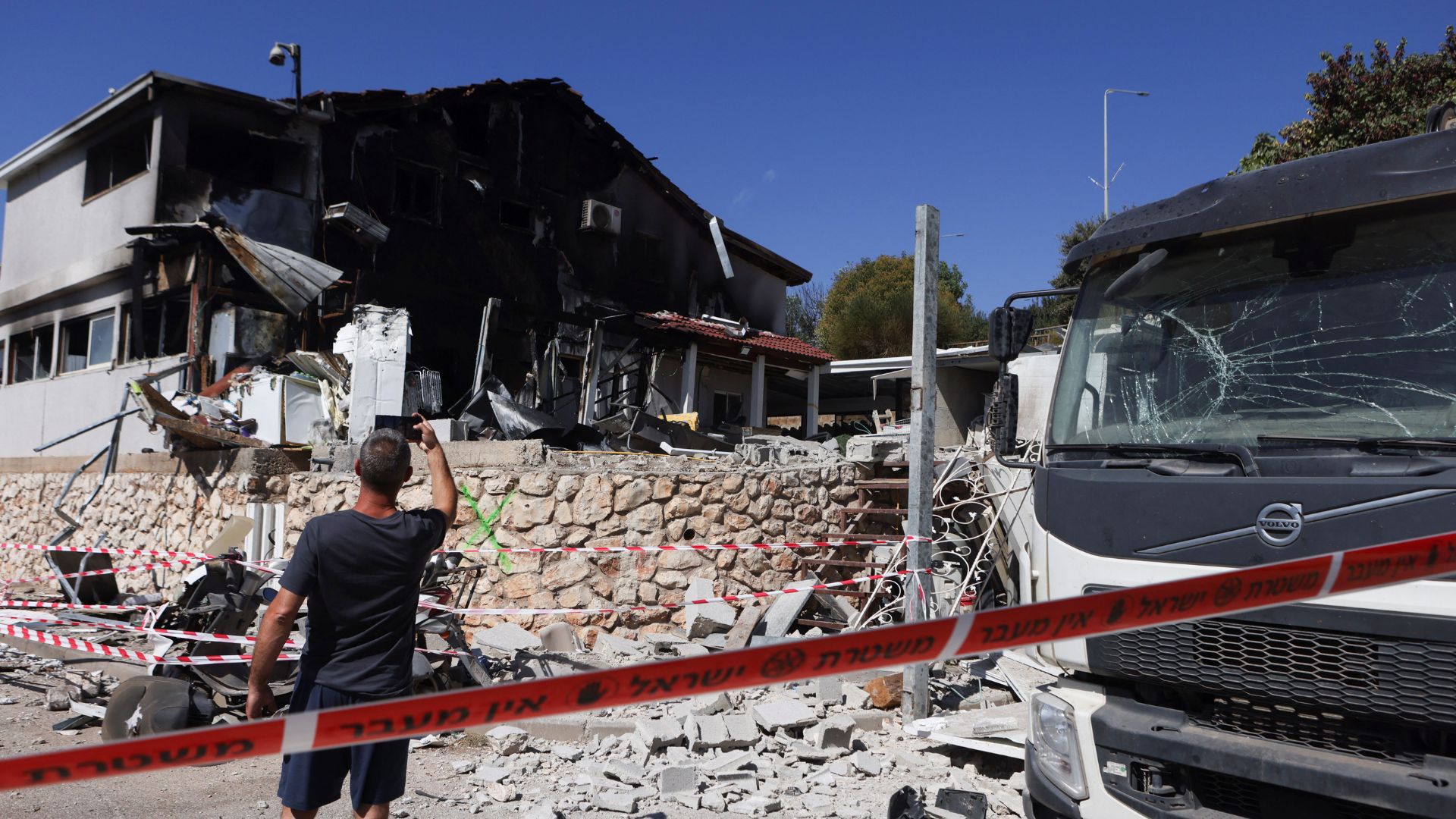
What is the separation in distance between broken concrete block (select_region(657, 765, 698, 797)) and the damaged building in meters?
7.17

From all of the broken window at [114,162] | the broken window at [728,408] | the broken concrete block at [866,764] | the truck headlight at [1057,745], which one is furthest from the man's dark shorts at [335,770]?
the broken window at [728,408]

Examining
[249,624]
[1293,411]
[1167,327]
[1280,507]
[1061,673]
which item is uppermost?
[1167,327]

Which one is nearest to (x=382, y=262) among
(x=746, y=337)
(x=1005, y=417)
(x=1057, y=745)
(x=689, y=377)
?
(x=689, y=377)

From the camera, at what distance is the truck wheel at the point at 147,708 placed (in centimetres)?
589

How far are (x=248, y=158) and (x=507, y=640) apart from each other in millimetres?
11776

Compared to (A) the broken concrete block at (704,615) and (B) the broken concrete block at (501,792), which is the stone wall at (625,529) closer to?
(A) the broken concrete block at (704,615)

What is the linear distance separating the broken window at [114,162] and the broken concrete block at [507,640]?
41.6 feet

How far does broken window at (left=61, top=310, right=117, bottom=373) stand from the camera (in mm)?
15938

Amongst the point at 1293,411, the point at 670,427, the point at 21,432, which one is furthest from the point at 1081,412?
the point at 21,432

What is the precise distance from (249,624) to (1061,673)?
5924mm

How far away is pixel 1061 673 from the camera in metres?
3.96

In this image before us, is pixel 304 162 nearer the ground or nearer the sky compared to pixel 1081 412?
nearer the sky

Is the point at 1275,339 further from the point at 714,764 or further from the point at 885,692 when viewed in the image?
the point at 885,692

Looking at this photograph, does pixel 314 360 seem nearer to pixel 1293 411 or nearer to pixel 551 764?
pixel 551 764
